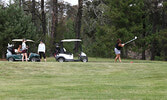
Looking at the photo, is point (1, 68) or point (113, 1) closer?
point (1, 68)

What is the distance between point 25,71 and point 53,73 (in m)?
1.37

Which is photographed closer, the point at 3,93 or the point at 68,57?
the point at 3,93

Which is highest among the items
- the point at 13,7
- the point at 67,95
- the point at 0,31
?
the point at 13,7

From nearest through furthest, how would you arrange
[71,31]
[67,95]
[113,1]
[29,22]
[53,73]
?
1. [67,95]
2. [53,73]
3. [29,22]
4. [113,1]
5. [71,31]

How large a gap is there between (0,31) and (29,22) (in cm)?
362

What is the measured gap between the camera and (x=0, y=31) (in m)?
35.8

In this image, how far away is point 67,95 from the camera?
9.59m

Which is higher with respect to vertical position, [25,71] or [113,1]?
[113,1]

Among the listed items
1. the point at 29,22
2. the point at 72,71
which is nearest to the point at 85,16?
the point at 29,22

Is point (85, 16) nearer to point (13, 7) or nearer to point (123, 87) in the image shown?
point (13, 7)

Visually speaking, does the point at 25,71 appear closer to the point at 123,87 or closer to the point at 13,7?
the point at 123,87

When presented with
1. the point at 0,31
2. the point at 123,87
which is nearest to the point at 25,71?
the point at 123,87

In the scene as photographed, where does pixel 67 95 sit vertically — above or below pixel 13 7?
below

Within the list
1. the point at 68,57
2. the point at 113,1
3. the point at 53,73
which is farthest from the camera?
the point at 113,1
